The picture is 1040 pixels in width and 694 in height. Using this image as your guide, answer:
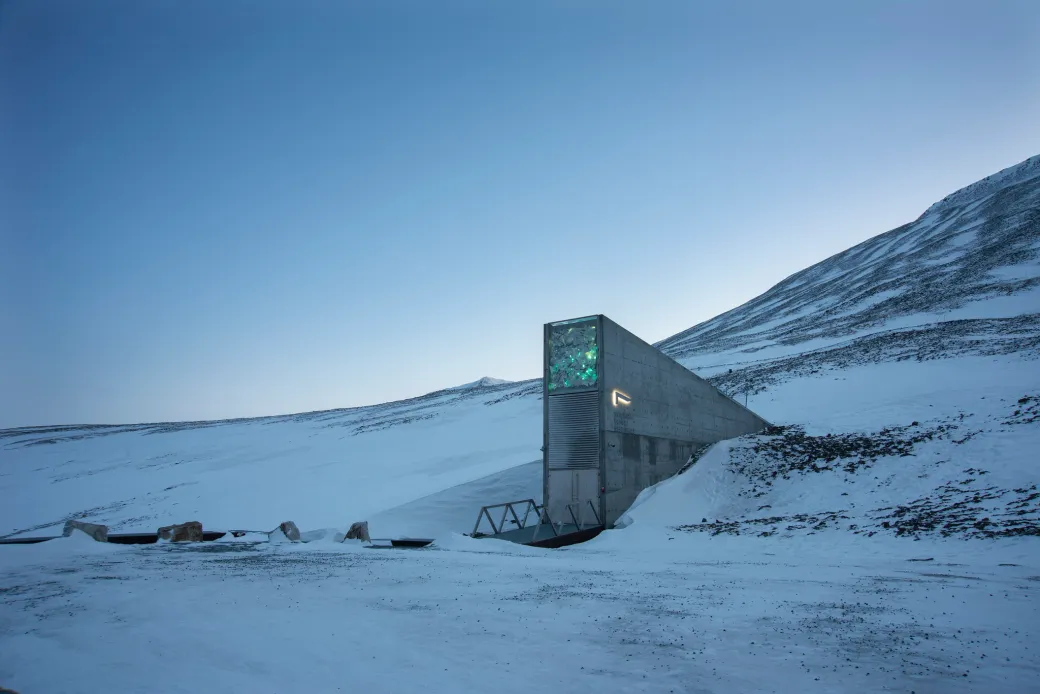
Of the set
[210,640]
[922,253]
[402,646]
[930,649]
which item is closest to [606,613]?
[402,646]

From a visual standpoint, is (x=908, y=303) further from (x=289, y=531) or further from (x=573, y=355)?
(x=289, y=531)

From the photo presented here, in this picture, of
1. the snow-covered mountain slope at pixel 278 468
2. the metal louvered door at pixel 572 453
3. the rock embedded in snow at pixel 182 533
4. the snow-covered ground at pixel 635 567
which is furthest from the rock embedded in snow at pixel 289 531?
the metal louvered door at pixel 572 453

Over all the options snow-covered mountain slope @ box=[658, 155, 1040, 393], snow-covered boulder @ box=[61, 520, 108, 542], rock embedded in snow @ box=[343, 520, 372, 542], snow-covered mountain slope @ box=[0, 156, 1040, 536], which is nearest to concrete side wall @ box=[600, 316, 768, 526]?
snow-covered mountain slope @ box=[0, 156, 1040, 536]

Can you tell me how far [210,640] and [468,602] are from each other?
9.90ft

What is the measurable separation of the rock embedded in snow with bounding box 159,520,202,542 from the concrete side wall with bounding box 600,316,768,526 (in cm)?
1154

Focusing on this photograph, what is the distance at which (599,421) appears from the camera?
18734 mm

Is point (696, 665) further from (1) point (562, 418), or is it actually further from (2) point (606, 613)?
(1) point (562, 418)

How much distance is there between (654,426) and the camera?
70.5 feet

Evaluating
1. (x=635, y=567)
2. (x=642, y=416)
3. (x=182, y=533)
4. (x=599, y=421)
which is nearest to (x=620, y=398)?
(x=599, y=421)

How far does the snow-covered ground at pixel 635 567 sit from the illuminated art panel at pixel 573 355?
15.1 ft

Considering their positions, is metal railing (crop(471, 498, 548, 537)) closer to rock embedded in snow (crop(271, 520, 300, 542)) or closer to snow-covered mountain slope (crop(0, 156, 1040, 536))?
snow-covered mountain slope (crop(0, 156, 1040, 536))

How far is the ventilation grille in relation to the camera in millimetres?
18875

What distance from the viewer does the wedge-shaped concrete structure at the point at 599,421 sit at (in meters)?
18.7

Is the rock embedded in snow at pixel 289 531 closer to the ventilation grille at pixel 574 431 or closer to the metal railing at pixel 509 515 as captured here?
the metal railing at pixel 509 515
